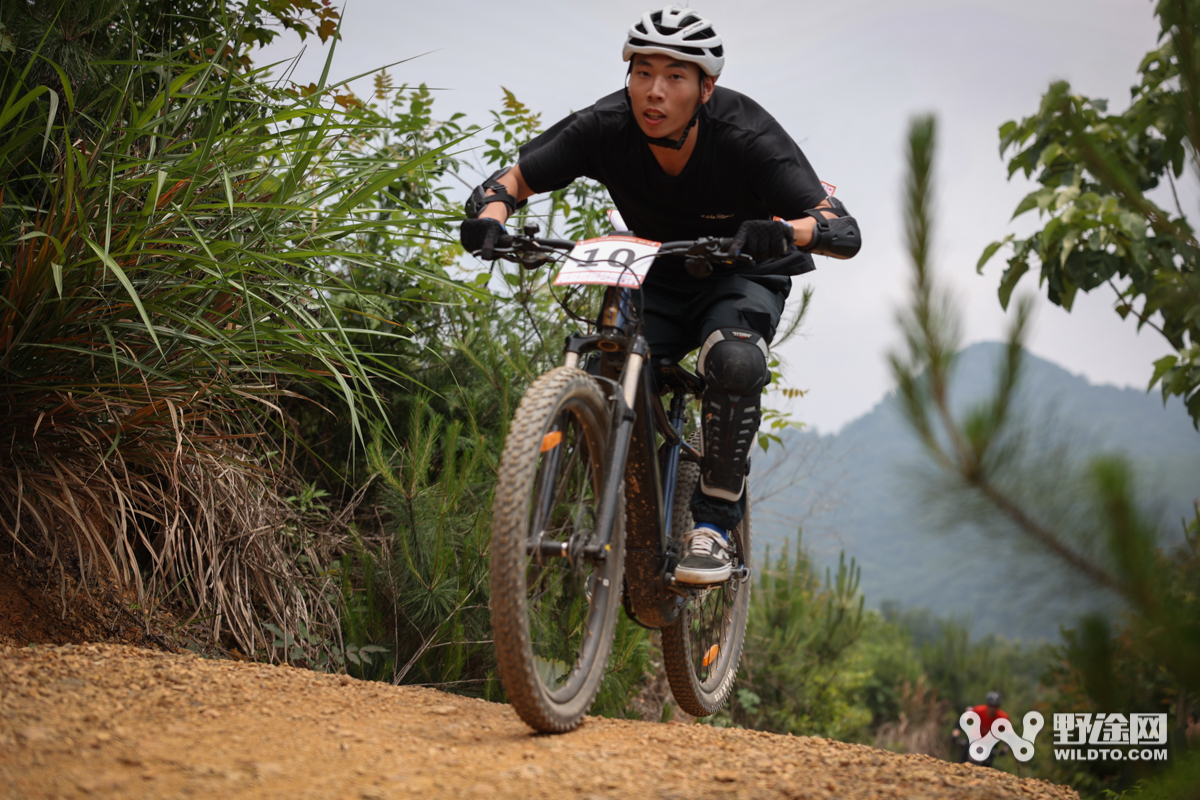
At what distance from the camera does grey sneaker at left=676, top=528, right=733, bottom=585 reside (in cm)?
230

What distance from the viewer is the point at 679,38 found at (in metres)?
2.29

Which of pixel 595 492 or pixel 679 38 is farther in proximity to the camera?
pixel 679 38

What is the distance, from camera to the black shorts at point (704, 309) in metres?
2.43

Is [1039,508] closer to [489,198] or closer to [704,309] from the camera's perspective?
[704,309]

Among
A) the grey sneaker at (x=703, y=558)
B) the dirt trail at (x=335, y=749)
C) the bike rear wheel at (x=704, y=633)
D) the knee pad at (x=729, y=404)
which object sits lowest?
the dirt trail at (x=335, y=749)

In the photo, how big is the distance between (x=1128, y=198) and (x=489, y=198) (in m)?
1.62

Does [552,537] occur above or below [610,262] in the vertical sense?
below

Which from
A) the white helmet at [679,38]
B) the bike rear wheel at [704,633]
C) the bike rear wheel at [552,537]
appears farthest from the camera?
the bike rear wheel at [704,633]

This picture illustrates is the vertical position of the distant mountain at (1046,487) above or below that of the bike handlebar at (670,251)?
below

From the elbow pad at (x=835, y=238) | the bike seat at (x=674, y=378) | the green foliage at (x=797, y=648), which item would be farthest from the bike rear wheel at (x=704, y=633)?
the green foliage at (x=797, y=648)

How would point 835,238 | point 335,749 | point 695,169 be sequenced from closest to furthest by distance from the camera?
point 335,749
point 835,238
point 695,169

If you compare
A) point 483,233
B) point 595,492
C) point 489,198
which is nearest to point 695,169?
point 489,198

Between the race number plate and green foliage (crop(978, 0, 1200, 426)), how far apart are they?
2.72 feet

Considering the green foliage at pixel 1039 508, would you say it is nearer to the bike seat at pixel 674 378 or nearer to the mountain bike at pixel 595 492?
the mountain bike at pixel 595 492
